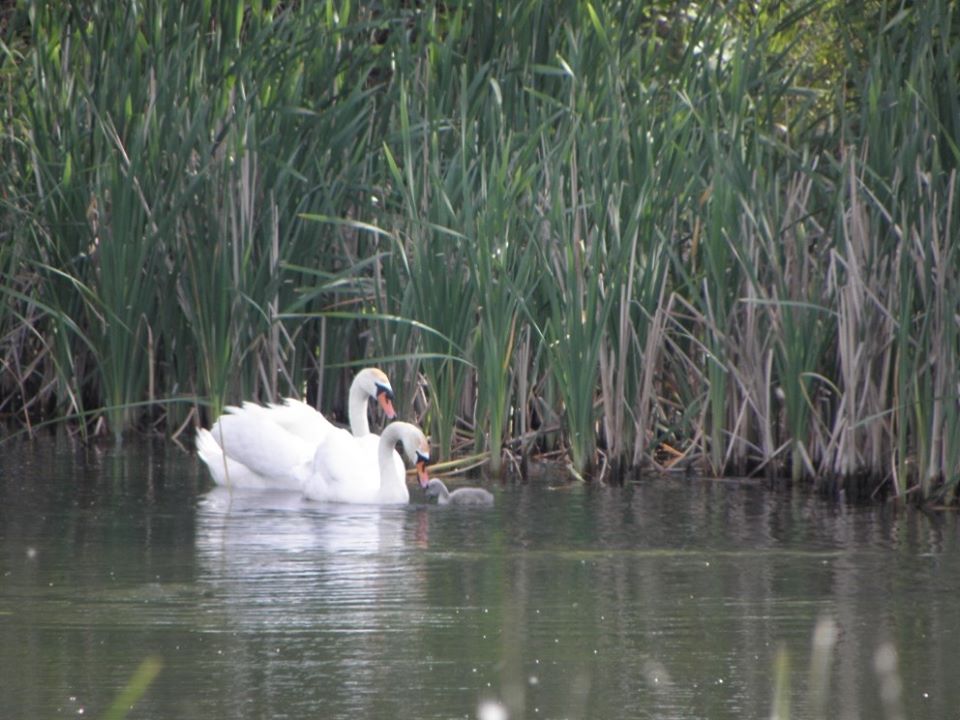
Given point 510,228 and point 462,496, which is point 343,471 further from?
point 510,228

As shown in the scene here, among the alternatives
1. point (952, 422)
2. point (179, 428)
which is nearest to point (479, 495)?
point (952, 422)

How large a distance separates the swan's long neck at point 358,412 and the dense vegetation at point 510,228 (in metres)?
0.20

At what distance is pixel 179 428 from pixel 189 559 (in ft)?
11.5

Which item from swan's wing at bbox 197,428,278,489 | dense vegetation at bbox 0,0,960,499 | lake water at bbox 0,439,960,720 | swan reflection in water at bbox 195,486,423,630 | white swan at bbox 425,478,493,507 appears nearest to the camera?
lake water at bbox 0,439,960,720

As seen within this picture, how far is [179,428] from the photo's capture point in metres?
10.3

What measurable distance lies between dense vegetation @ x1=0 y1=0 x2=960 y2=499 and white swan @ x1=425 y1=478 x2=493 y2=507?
0.66 m

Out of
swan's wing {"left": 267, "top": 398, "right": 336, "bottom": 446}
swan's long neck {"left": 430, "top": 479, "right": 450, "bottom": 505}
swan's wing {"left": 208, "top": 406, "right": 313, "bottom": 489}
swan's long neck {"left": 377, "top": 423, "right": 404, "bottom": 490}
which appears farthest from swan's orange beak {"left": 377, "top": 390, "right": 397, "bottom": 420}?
swan's long neck {"left": 430, "top": 479, "right": 450, "bottom": 505}

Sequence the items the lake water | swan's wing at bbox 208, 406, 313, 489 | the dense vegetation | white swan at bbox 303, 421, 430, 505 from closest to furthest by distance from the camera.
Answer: the lake water < the dense vegetation < white swan at bbox 303, 421, 430, 505 < swan's wing at bbox 208, 406, 313, 489

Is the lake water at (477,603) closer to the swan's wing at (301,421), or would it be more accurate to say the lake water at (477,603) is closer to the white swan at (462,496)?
the white swan at (462,496)

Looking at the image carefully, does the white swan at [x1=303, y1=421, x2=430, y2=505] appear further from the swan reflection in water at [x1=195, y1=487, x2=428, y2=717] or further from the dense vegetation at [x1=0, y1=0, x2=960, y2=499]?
the dense vegetation at [x1=0, y1=0, x2=960, y2=499]

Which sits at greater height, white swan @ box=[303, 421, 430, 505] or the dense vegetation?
the dense vegetation

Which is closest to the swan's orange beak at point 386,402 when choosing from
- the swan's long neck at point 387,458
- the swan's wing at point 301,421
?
the swan's wing at point 301,421

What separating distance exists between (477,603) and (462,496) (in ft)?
6.98

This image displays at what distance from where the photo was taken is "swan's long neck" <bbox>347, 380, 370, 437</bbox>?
30.7 feet
